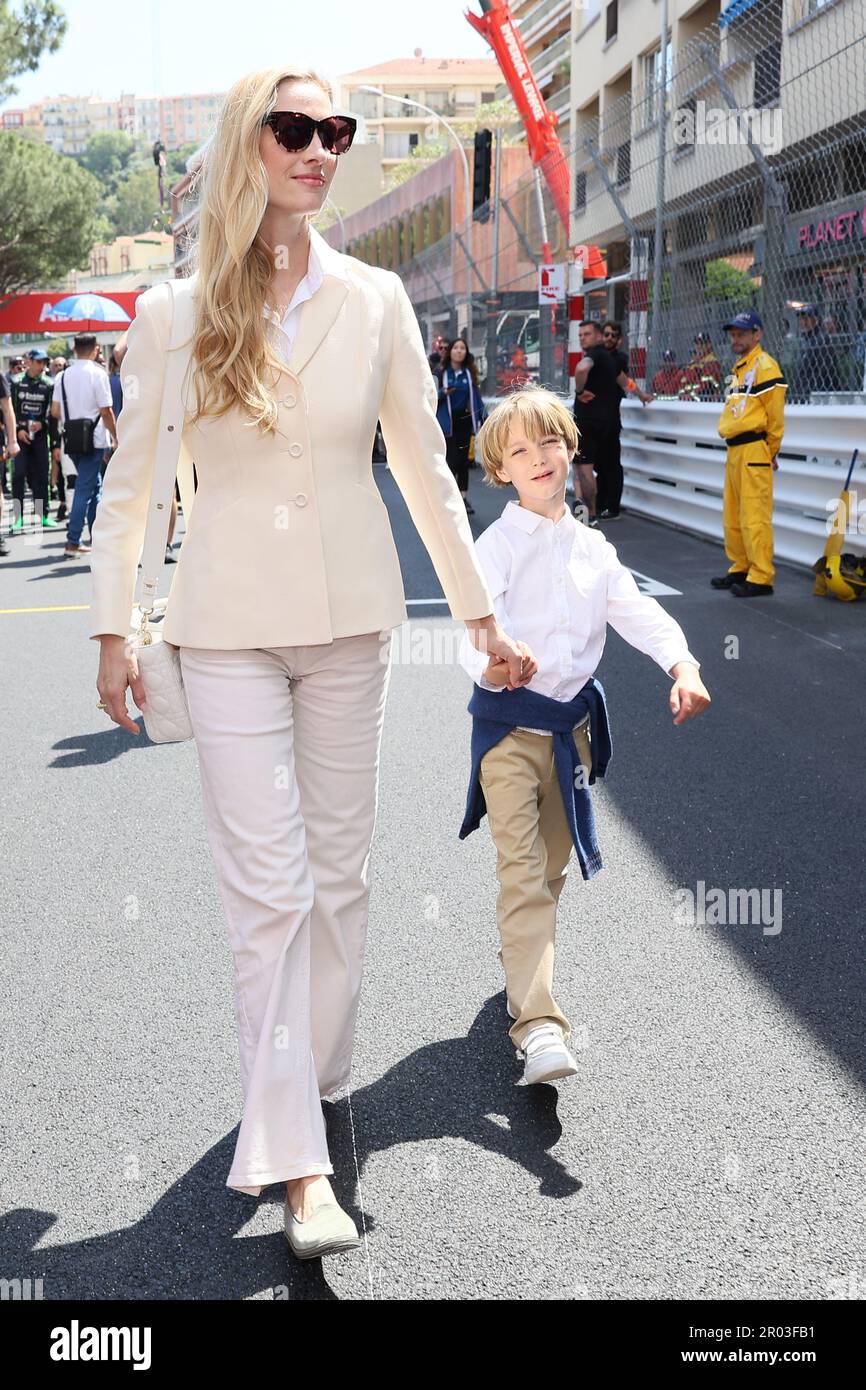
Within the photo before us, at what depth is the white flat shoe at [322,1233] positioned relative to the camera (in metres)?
2.49

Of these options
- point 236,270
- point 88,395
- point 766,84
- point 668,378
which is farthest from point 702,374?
point 236,270

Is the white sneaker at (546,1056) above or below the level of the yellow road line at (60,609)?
above

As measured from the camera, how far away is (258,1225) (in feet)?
8.93

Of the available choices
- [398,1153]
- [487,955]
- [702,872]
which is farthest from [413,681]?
[398,1153]

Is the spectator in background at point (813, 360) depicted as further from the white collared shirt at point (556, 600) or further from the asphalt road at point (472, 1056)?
the white collared shirt at point (556, 600)

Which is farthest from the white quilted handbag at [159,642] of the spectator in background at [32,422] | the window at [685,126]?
the spectator in background at [32,422]

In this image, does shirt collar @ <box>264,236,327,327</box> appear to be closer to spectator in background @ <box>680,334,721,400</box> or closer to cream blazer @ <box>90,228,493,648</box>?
cream blazer @ <box>90,228,493,648</box>

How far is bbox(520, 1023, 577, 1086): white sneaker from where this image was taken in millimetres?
3072

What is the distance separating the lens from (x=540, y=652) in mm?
3412

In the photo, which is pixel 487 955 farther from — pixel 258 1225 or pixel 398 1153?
pixel 258 1225

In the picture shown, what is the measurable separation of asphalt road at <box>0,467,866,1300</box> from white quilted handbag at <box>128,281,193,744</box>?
922mm

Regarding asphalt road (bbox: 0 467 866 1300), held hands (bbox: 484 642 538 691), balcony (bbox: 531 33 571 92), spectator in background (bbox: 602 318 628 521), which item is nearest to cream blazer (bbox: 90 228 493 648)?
held hands (bbox: 484 642 538 691)

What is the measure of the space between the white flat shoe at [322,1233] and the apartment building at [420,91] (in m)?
134

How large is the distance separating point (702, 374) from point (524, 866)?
36.5 feet
